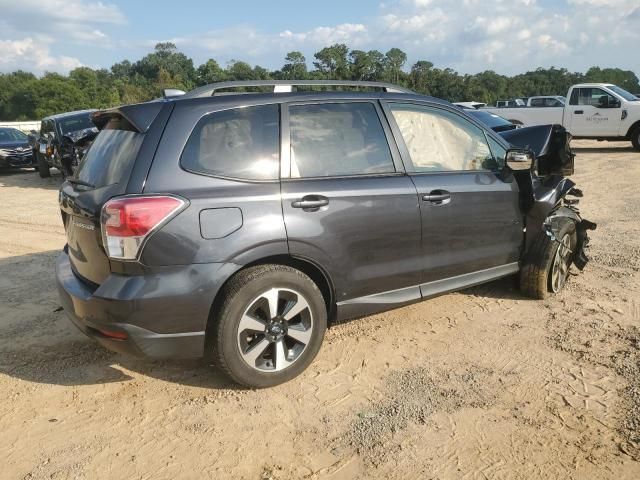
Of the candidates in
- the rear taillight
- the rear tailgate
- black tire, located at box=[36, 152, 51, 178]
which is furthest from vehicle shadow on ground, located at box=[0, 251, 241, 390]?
black tire, located at box=[36, 152, 51, 178]

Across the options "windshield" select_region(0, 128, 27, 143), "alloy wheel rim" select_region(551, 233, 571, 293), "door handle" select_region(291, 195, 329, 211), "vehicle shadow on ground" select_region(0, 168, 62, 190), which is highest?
"door handle" select_region(291, 195, 329, 211)

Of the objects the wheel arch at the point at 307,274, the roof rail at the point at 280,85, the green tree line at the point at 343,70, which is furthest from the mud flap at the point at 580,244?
the green tree line at the point at 343,70

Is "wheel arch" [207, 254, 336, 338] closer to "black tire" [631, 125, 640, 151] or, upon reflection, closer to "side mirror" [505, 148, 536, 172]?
"side mirror" [505, 148, 536, 172]

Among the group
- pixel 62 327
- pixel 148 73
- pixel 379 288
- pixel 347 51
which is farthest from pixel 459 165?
pixel 148 73

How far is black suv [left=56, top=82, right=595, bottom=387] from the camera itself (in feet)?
9.36

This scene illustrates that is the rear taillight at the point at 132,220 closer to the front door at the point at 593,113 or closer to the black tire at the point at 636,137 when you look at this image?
the front door at the point at 593,113

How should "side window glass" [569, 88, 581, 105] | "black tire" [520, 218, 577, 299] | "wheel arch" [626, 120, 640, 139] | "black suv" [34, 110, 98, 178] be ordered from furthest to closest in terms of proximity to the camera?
"side window glass" [569, 88, 581, 105] → "wheel arch" [626, 120, 640, 139] → "black suv" [34, 110, 98, 178] → "black tire" [520, 218, 577, 299]

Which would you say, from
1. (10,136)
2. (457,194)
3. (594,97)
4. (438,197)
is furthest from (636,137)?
(10,136)

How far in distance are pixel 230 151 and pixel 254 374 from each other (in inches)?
52.6

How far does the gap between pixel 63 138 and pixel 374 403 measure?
39.6 feet

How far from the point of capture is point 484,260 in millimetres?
4125

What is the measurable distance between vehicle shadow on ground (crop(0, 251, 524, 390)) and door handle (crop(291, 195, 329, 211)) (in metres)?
1.19

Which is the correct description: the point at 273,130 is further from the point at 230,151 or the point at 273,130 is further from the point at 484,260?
the point at 484,260

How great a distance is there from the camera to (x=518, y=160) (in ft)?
13.1
